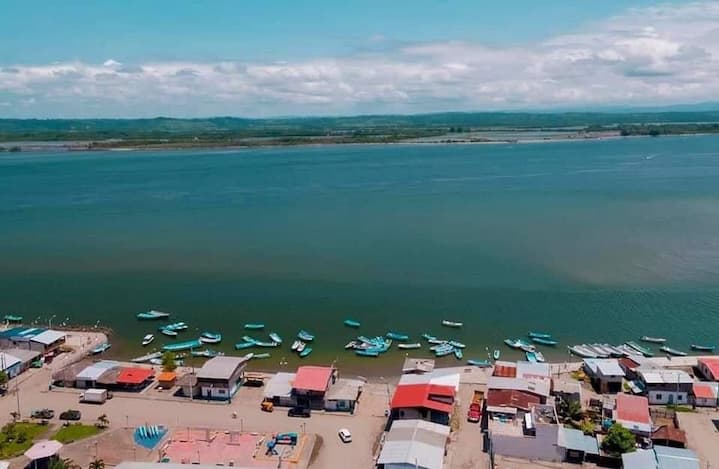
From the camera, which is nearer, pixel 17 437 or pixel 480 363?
pixel 17 437

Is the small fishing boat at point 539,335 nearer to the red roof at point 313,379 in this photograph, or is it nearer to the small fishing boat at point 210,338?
the red roof at point 313,379

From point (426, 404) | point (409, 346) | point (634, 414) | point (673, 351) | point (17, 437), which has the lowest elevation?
point (673, 351)

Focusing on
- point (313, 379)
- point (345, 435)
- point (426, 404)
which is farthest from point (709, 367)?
point (313, 379)

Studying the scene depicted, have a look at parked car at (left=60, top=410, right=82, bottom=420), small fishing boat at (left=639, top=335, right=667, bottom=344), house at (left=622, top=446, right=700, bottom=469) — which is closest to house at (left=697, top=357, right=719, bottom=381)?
small fishing boat at (left=639, top=335, right=667, bottom=344)

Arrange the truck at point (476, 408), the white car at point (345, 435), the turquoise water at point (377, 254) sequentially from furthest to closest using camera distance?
the turquoise water at point (377, 254) → the truck at point (476, 408) → the white car at point (345, 435)

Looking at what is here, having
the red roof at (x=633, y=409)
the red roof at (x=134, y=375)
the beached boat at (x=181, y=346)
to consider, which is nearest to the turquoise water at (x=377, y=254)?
the beached boat at (x=181, y=346)

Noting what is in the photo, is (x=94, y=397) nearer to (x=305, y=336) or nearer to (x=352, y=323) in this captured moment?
(x=305, y=336)

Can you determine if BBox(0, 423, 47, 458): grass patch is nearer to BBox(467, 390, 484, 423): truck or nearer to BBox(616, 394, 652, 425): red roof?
BBox(467, 390, 484, 423): truck
